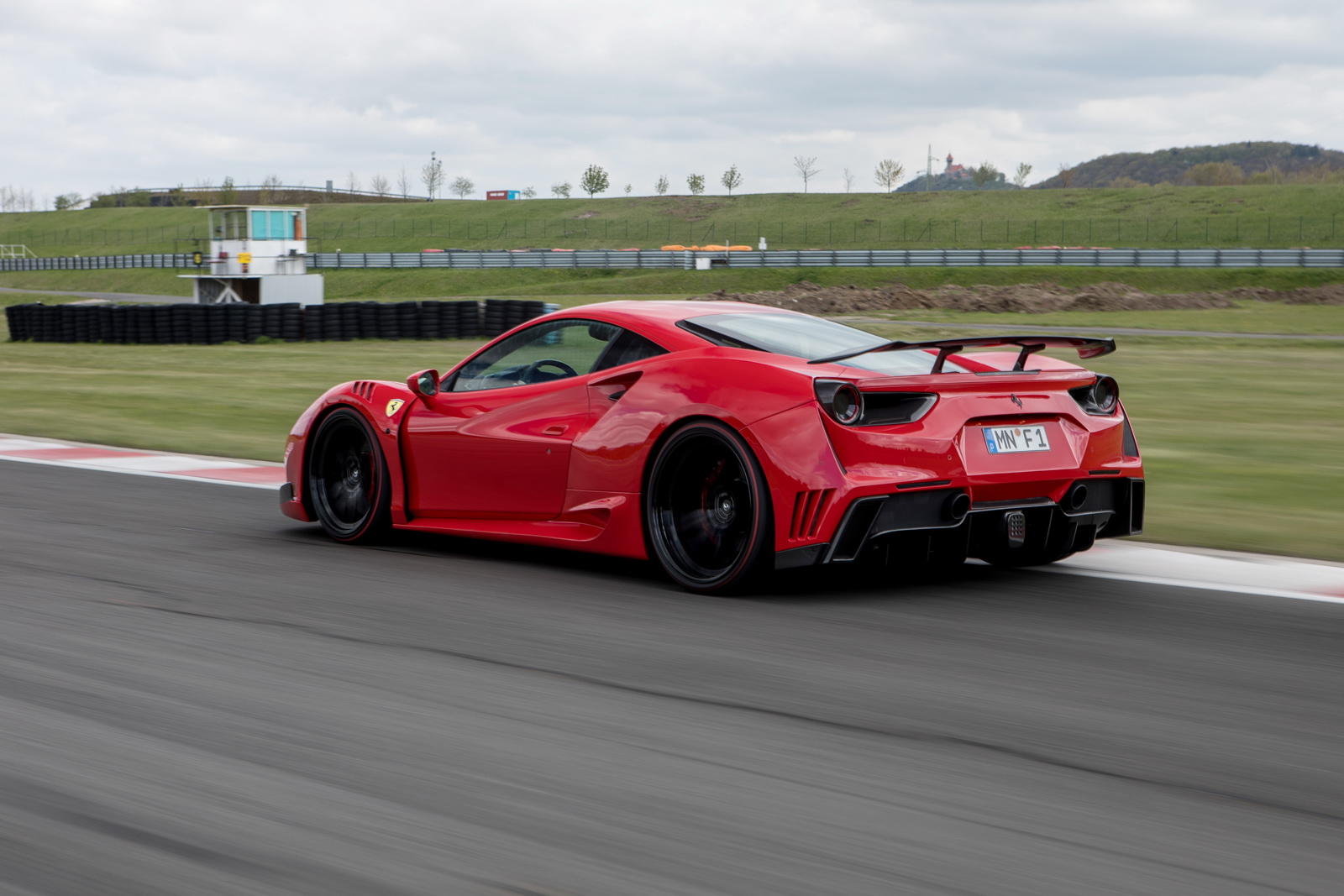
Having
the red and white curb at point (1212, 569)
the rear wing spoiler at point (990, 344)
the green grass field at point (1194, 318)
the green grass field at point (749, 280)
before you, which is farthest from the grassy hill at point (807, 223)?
the rear wing spoiler at point (990, 344)

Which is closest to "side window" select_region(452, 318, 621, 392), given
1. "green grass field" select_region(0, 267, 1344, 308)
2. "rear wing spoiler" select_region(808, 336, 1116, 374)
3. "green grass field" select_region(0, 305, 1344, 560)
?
"rear wing spoiler" select_region(808, 336, 1116, 374)

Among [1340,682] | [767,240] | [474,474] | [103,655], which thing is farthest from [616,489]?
[767,240]

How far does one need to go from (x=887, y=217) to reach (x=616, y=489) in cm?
8373

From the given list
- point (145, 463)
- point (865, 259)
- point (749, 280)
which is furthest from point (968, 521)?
point (865, 259)

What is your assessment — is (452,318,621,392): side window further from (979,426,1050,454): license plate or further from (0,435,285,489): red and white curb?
(0,435,285,489): red and white curb

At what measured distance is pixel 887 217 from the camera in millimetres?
87812

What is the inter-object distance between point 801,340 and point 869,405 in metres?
0.73

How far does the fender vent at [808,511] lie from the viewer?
5504 mm

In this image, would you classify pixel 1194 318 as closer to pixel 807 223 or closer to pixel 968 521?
pixel 968 521

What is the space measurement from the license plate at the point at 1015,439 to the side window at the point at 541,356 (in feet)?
5.42

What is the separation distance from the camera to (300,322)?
Answer: 92.8 feet

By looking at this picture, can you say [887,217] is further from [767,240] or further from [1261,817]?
[1261,817]

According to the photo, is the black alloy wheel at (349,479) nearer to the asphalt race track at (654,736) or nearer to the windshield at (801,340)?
the asphalt race track at (654,736)

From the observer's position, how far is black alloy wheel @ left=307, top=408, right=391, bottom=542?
284 inches
